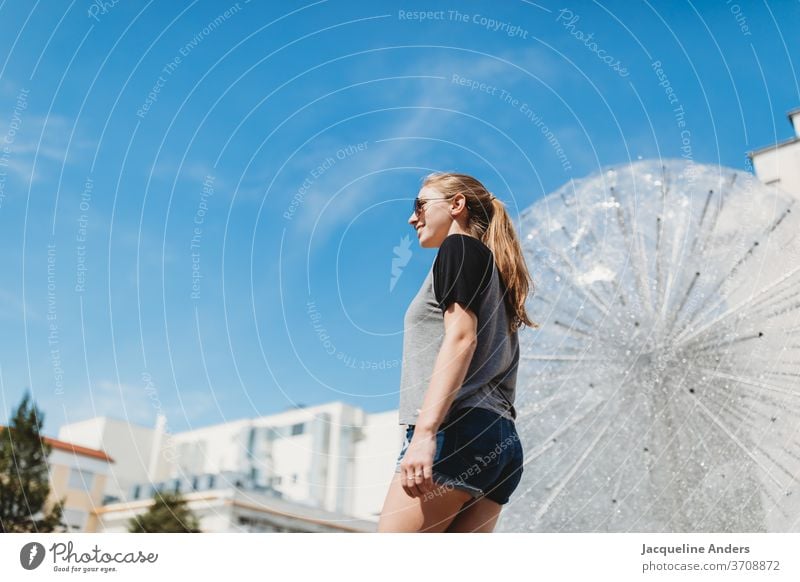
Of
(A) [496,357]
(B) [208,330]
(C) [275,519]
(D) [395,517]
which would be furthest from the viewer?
A: (C) [275,519]

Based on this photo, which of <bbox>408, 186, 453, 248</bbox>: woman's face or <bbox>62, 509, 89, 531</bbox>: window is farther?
<bbox>62, 509, 89, 531</bbox>: window

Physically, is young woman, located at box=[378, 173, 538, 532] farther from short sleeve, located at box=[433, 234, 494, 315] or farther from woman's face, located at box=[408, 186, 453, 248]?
woman's face, located at box=[408, 186, 453, 248]

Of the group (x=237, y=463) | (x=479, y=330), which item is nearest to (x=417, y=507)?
(x=479, y=330)

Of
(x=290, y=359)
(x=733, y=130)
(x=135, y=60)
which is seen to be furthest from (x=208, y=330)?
(x=733, y=130)

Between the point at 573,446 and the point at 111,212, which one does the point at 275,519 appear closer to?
the point at 573,446

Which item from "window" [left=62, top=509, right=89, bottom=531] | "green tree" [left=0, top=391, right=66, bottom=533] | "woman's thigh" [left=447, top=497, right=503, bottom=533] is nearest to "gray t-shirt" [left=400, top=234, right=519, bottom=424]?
"woman's thigh" [left=447, top=497, right=503, bottom=533]

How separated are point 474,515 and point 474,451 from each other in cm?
25

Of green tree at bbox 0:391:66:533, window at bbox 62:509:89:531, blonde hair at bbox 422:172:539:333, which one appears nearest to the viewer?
blonde hair at bbox 422:172:539:333

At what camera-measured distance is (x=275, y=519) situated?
5852mm

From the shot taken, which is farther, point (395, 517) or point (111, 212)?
point (111, 212)

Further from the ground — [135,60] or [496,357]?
[135,60]

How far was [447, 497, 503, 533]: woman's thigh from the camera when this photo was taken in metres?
1.81
